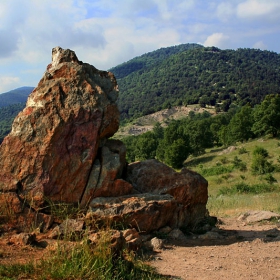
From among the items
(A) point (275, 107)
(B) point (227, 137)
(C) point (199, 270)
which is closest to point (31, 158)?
(C) point (199, 270)

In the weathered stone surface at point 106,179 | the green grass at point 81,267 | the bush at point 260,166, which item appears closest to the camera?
the green grass at point 81,267

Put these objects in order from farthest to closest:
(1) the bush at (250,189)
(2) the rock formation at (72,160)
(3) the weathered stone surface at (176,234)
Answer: (1) the bush at (250,189) < (3) the weathered stone surface at (176,234) < (2) the rock formation at (72,160)

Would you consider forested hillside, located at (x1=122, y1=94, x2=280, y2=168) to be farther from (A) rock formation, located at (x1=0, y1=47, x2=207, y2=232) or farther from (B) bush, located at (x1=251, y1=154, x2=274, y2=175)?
(A) rock formation, located at (x1=0, y1=47, x2=207, y2=232)

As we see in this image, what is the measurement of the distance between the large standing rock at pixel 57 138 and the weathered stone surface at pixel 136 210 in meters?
0.75

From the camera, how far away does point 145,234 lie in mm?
9453

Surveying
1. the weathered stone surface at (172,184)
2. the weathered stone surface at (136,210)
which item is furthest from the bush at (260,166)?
the weathered stone surface at (136,210)

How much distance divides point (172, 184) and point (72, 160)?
3.39 m

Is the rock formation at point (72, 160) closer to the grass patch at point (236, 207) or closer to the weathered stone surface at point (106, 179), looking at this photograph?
the weathered stone surface at point (106, 179)

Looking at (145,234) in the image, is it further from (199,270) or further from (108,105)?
(108,105)

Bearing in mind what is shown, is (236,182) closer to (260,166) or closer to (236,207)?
(260,166)

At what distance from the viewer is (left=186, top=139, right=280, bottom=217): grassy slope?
56.1 feet

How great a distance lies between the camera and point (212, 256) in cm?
806

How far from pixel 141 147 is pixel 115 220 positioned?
203 feet

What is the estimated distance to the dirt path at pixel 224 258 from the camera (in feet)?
22.9
